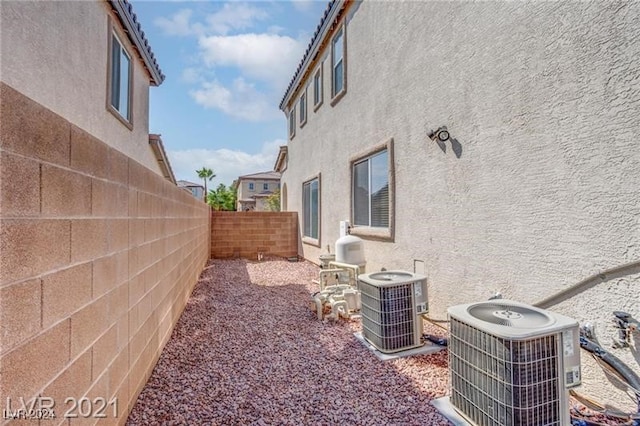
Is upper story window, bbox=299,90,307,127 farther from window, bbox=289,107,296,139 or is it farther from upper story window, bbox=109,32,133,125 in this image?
upper story window, bbox=109,32,133,125

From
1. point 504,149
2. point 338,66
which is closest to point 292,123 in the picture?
point 338,66

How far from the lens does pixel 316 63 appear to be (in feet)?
36.3

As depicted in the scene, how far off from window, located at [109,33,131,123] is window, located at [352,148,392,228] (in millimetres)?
5574

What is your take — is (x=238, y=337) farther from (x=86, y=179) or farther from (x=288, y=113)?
(x=288, y=113)

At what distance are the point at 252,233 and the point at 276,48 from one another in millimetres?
6783

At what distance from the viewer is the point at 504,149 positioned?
12.3ft

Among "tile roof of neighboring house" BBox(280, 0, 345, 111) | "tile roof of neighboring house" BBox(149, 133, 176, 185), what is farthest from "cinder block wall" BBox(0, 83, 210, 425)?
"tile roof of neighboring house" BBox(149, 133, 176, 185)

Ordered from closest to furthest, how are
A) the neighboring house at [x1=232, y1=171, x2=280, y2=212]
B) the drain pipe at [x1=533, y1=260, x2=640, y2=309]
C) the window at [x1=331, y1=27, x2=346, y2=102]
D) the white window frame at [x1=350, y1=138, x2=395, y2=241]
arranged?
the drain pipe at [x1=533, y1=260, x2=640, y2=309]
the white window frame at [x1=350, y1=138, x2=395, y2=241]
the window at [x1=331, y1=27, x2=346, y2=102]
the neighboring house at [x1=232, y1=171, x2=280, y2=212]

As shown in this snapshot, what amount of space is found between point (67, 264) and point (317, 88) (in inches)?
414

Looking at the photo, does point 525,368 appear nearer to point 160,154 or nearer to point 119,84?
point 119,84

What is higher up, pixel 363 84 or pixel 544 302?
pixel 363 84

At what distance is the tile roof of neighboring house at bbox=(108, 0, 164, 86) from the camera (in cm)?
Result: 723

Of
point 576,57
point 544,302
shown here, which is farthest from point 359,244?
point 576,57

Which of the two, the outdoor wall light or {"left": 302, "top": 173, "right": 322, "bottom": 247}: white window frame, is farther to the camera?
{"left": 302, "top": 173, "right": 322, "bottom": 247}: white window frame
